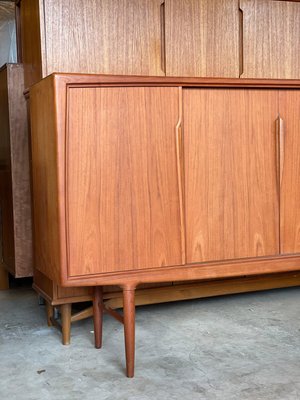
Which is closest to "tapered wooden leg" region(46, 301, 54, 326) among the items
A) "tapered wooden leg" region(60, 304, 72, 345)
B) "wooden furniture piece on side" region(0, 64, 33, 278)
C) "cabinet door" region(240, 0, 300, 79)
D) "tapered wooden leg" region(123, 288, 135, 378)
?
"tapered wooden leg" region(60, 304, 72, 345)

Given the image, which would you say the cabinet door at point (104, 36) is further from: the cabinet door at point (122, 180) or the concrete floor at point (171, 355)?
the concrete floor at point (171, 355)

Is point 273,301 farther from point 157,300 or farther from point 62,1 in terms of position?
point 62,1

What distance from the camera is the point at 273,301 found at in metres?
3.40

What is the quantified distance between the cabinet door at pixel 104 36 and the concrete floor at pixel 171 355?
1325mm

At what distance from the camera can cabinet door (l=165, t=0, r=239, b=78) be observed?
2.97m

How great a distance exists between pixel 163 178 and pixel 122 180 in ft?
0.56

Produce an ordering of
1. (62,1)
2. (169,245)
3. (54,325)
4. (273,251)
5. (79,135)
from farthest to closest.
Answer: (54,325) < (62,1) < (273,251) < (169,245) < (79,135)

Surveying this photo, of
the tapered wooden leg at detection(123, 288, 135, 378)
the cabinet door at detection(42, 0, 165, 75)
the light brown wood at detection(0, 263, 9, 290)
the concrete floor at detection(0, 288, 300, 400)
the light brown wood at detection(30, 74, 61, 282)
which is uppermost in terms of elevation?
the cabinet door at detection(42, 0, 165, 75)

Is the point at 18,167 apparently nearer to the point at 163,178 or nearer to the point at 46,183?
the point at 46,183

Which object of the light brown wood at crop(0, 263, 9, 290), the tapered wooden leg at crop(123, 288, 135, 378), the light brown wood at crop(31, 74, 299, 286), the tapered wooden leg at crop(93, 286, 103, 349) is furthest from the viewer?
the light brown wood at crop(0, 263, 9, 290)

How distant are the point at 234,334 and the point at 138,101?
50.8 inches

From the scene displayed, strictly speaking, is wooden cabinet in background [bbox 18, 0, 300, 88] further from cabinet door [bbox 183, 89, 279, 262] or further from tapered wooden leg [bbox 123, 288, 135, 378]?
tapered wooden leg [bbox 123, 288, 135, 378]

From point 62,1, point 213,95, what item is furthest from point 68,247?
point 62,1

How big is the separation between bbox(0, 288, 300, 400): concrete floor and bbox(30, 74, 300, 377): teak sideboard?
18cm
